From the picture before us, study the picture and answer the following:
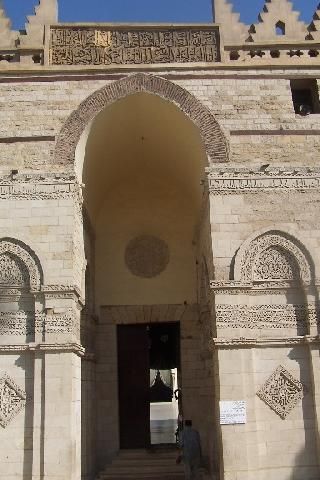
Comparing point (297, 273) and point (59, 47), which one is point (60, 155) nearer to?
point (59, 47)

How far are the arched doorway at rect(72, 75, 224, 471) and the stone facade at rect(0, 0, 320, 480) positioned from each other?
0.06 metres

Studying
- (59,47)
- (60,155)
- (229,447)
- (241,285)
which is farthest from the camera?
(59,47)

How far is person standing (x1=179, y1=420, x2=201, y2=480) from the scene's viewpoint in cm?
753

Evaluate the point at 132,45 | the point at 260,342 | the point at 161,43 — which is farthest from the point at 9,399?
the point at 161,43

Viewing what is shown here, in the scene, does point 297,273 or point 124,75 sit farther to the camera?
point 124,75

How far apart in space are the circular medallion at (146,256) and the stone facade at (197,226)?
3.40ft

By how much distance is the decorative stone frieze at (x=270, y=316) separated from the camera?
6.79 meters

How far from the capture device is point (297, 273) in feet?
23.2

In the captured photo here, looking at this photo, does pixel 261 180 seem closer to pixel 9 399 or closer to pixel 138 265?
pixel 138 265

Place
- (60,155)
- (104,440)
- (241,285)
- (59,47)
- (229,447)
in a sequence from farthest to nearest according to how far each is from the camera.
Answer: (104,440), (59,47), (60,155), (241,285), (229,447)

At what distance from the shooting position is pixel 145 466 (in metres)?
8.71

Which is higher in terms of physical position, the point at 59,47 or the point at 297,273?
the point at 59,47

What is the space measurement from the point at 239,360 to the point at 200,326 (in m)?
2.74

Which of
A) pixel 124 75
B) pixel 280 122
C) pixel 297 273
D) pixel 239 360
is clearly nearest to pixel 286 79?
pixel 280 122
